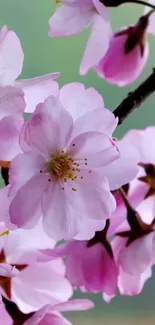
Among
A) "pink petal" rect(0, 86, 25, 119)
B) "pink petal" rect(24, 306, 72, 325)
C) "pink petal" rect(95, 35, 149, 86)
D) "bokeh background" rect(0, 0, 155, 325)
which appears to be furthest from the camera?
"bokeh background" rect(0, 0, 155, 325)

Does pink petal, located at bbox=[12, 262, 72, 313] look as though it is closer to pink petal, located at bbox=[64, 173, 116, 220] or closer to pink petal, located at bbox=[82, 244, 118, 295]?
pink petal, located at bbox=[82, 244, 118, 295]

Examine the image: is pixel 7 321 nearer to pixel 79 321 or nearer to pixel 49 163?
pixel 49 163

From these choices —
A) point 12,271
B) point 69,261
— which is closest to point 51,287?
point 69,261

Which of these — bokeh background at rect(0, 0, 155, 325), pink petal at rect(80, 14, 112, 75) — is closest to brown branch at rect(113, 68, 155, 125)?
pink petal at rect(80, 14, 112, 75)

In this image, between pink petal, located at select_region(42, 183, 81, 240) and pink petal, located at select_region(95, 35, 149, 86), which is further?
pink petal, located at select_region(95, 35, 149, 86)

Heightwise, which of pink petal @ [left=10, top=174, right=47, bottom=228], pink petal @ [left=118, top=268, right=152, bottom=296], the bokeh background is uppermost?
pink petal @ [left=10, top=174, right=47, bottom=228]

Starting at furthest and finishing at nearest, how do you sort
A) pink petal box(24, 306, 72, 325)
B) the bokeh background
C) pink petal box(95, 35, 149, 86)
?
1. the bokeh background
2. pink petal box(95, 35, 149, 86)
3. pink petal box(24, 306, 72, 325)
